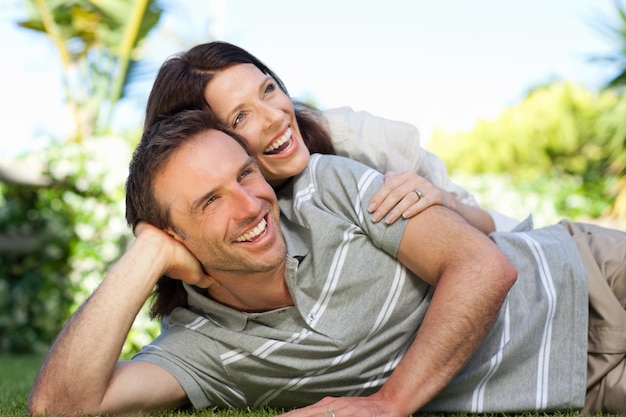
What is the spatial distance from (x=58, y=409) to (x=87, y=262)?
4.75 m

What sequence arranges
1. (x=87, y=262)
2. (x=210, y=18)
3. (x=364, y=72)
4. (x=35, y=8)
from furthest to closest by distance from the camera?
(x=364, y=72) → (x=210, y=18) → (x=35, y=8) → (x=87, y=262)

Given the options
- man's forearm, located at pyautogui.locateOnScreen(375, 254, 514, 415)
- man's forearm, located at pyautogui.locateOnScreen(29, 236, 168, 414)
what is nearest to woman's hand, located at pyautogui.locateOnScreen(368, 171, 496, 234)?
man's forearm, located at pyautogui.locateOnScreen(375, 254, 514, 415)

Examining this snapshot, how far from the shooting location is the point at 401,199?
285 cm

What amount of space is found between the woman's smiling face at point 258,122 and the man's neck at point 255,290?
0.63m

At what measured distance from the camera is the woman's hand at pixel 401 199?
9.21 feet

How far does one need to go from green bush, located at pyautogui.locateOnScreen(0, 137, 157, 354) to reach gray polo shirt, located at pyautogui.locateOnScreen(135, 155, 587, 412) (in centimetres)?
438

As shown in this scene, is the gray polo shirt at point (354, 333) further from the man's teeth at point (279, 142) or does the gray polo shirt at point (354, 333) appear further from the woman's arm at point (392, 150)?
the woman's arm at point (392, 150)

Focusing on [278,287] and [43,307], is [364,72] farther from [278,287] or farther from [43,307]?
[278,287]

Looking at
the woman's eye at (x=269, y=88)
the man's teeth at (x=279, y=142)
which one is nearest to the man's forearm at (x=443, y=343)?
the man's teeth at (x=279, y=142)

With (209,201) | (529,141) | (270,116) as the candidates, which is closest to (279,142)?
(270,116)

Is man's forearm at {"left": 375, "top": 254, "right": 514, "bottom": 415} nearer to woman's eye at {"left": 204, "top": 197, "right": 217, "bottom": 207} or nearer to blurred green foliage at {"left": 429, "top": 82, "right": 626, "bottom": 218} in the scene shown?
woman's eye at {"left": 204, "top": 197, "right": 217, "bottom": 207}

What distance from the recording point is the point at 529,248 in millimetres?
3205

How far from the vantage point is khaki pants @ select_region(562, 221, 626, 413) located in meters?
3.03

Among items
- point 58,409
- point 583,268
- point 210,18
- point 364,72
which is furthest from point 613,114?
point 364,72
